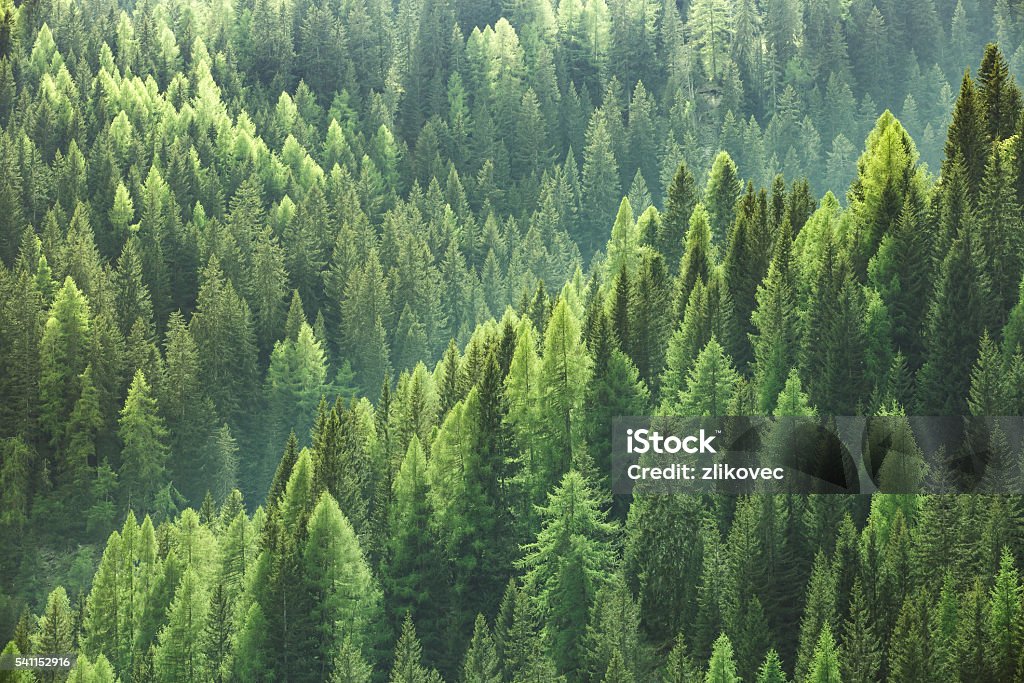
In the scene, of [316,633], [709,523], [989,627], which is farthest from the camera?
[316,633]

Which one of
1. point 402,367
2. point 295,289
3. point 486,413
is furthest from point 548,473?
point 295,289

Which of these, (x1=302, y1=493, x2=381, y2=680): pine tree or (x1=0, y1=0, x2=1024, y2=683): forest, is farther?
(x1=302, y1=493, x2=381, y2=680): pine tree

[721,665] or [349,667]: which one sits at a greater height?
[349,667]

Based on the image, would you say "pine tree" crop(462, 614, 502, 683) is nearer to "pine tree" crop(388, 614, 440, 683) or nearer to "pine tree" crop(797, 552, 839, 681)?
"pine tree" crop(388, 614, 440, 683)

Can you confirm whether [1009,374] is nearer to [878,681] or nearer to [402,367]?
[878,681]

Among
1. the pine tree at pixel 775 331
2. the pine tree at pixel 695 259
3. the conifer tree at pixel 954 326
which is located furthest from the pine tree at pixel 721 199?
the conifer tree at pixel 954 326

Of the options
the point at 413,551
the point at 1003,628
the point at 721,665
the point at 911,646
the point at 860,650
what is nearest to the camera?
the point at 1003,628

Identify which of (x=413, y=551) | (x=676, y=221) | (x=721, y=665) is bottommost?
(x=721, y=665)

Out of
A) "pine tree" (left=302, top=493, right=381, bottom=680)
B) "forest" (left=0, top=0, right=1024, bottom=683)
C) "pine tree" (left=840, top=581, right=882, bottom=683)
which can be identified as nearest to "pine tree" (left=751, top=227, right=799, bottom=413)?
"forest" (left=0, top=0, right=1024, bottom=683)

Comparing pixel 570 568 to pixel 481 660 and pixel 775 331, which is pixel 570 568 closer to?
pixel 481 660

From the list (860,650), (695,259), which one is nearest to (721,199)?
(695,259)

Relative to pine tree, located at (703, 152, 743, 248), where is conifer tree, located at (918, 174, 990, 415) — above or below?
below
